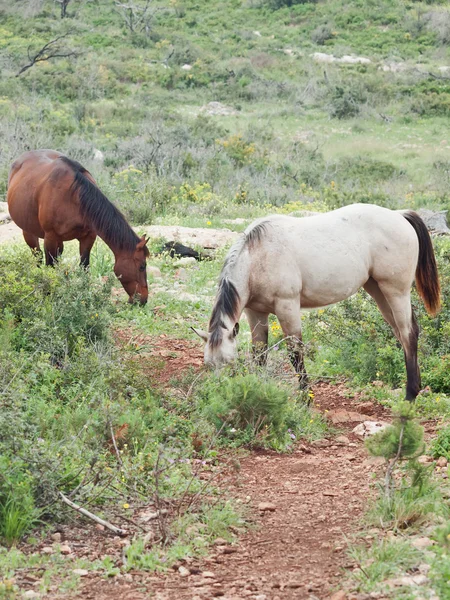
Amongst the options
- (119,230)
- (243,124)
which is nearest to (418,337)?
(119,230)

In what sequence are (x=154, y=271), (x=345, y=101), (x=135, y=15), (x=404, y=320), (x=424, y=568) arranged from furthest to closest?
(x=135, y=15), (x=345, y=101), (x=154, y=271), (x=404, y=320), (x=424, y=568)

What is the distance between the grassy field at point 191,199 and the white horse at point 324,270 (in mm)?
397

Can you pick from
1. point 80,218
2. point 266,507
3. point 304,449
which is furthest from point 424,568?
point 80,218

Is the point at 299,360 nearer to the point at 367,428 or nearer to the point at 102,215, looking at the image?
the point at 367,428

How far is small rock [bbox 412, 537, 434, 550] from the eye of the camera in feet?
11.3

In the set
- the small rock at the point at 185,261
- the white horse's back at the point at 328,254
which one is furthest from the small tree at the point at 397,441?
the small rock at the point at 185,261

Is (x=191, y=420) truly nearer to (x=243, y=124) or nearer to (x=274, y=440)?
(x=274, y=440)

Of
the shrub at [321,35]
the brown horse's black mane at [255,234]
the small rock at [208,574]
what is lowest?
the shrub at [321,35]

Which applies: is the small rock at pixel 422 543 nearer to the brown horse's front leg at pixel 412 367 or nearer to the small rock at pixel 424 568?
the small rock at pixel 424 568

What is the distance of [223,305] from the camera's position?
20.1 ft

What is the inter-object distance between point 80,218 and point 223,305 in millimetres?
2944

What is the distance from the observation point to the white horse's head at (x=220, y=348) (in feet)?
19.4

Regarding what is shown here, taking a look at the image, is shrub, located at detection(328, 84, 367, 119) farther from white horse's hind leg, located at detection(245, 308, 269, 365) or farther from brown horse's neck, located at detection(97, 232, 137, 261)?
white horse's hind leg, located at detection(245, 308, 269, 365)

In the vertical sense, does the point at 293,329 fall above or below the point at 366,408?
above
